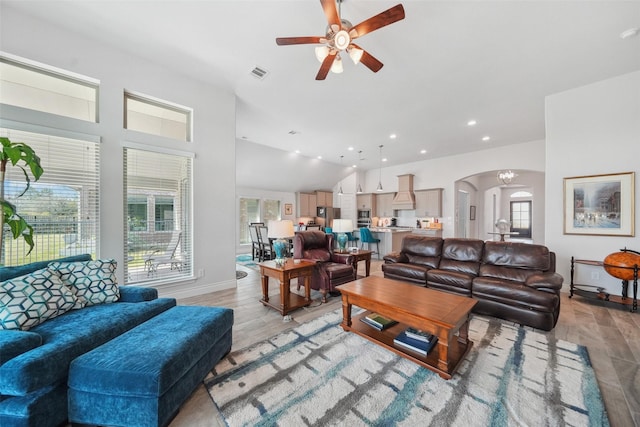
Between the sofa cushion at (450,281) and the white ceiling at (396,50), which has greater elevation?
the white ceiling at (396,50)

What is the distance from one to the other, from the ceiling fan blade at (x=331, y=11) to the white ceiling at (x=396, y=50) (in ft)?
1.51

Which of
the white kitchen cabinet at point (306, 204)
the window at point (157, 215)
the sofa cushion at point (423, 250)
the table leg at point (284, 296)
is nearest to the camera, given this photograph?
the table leg at point (284, 296)

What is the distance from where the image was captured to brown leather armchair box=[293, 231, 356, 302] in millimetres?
3521

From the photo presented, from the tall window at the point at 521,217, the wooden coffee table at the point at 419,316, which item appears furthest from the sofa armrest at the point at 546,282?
the tall window at the point at 521,217

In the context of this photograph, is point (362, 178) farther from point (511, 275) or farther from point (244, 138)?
point (511, 275)

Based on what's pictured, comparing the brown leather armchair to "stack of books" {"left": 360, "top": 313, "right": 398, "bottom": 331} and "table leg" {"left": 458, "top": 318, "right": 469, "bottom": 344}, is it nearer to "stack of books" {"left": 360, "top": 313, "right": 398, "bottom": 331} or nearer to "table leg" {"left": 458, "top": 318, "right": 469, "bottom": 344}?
"stack of books" {"left": 360, "top": 313, "right": 398, "bottom": 331}

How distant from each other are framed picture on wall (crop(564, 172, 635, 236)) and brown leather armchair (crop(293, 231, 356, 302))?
11.7 feet

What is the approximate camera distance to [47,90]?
2664mm

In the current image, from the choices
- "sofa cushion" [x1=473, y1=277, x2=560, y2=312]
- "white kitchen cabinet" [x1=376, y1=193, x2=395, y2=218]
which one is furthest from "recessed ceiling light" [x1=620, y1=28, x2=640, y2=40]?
"white kitchen cabinet" [x1=376, y1=193, x2=395, y2=218]

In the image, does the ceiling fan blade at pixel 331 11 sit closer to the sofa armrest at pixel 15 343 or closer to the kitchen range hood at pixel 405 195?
the sofa armrest at pixel 15 343

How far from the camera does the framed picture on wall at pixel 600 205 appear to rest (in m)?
3.28

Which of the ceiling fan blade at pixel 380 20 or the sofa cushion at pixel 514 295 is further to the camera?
the sofa cushion at pixel 514 295

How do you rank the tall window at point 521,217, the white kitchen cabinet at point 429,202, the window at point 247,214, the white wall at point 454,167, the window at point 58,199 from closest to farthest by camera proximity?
the window at point 58,199 < the white wall at point 454,167 < the white kitchen cabinet at point 429,202 < the window at point 247,214 < the tall window at point 521,217

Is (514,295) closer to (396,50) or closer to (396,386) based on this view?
(396,386)
